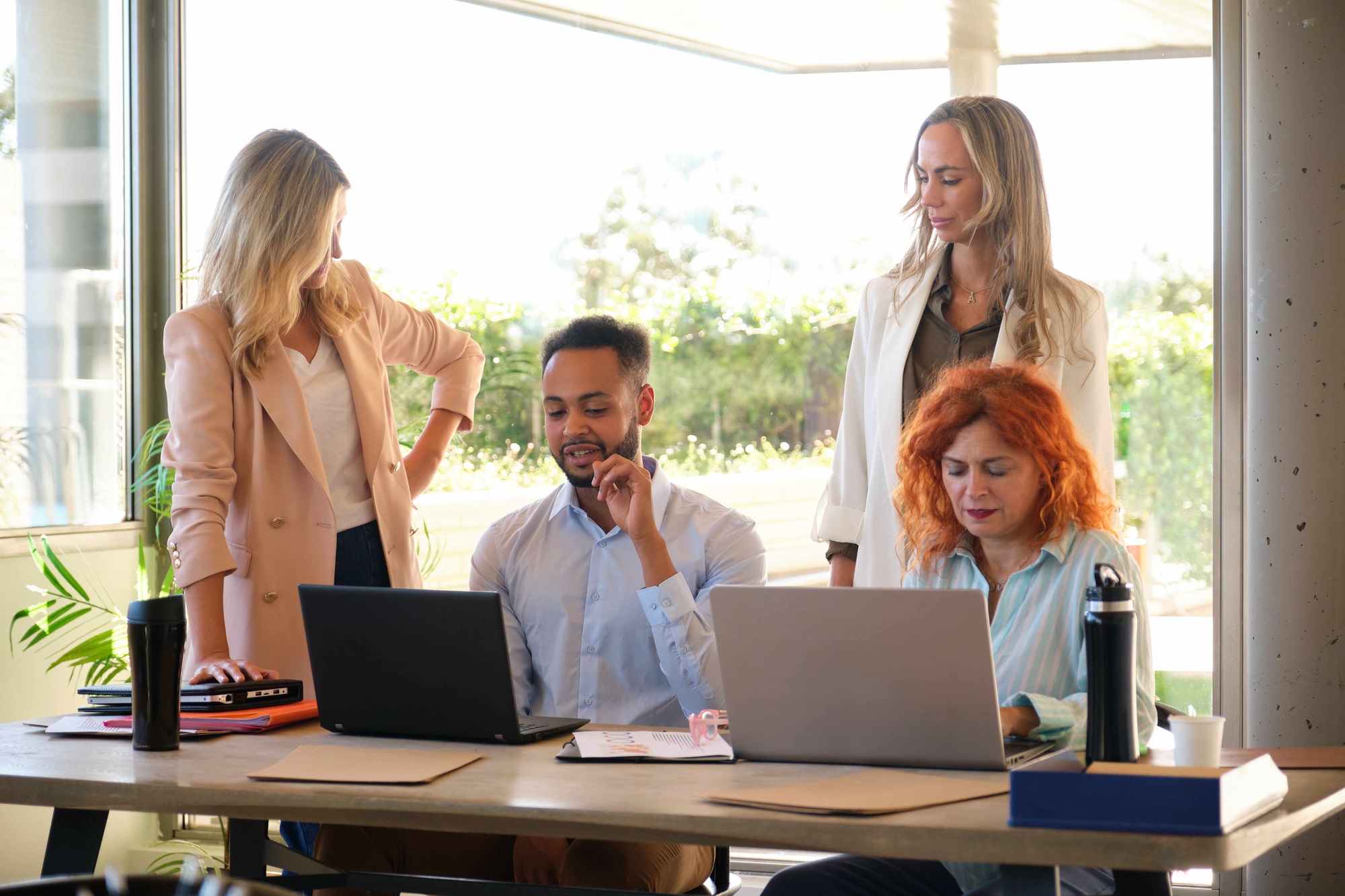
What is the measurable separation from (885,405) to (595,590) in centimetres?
65

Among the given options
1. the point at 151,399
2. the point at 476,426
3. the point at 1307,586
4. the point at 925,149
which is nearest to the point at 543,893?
the point at 925,149

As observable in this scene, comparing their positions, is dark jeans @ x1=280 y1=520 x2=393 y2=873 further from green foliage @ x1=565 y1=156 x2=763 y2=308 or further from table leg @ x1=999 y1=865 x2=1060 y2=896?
table leg @ x1=999 y1=865 x2=1060 y2=896

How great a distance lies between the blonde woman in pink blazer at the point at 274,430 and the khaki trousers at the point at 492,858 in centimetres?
42

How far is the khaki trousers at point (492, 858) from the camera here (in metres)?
1.96

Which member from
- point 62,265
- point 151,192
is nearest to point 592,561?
point 62,265

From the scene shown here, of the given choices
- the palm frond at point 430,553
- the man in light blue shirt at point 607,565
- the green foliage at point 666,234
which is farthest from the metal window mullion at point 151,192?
the man in light blue shirt at point 607,565

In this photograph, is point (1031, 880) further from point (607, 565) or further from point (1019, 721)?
point (607, 565)

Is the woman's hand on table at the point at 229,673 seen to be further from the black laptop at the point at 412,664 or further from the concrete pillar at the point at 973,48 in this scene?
the concrete pillar at the point at 973,48

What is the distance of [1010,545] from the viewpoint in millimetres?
1974

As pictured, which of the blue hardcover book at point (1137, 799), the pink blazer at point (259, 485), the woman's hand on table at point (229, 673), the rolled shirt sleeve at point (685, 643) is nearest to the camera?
the blue hardcover book at point (1137, 799)

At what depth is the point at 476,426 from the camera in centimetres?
378

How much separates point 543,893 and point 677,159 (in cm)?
221

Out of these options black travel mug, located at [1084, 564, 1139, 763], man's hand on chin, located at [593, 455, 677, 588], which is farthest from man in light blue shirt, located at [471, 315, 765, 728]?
black travel mug, located at [1084, 564, 1139, 763]

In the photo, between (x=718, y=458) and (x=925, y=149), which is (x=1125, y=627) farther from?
(x=718, y=458)
